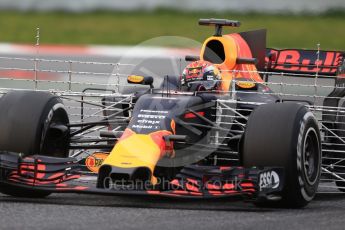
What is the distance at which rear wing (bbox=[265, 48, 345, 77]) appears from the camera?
11.7 m

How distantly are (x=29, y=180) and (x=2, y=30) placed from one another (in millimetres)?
18249

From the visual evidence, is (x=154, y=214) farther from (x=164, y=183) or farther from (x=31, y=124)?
(x=31, y=124)

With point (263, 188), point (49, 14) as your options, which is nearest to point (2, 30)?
point (49, 14)

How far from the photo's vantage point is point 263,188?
8227mm

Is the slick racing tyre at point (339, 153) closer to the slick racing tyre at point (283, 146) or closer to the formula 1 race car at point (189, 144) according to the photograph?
the formula 1 race car at point (189, 144)

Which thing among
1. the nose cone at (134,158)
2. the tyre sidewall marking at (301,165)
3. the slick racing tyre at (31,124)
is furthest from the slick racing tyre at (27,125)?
the tyre sidewall marking at (301,165)

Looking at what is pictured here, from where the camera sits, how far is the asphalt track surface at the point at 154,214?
7.35 metres

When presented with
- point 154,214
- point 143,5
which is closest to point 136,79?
point 154,214

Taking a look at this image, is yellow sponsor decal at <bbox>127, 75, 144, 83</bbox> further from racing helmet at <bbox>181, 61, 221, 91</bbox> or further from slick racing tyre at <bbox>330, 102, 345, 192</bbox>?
slick racing tyre at <bbox>330, 102, 345, 192</bbox>

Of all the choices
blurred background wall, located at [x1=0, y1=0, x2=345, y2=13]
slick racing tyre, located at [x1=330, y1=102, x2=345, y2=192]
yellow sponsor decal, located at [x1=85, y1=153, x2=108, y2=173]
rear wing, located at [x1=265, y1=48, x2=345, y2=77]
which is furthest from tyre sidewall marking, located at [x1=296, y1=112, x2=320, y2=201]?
blurred background wall, located at [x1=0, y1=0, x2=345, y2=13]

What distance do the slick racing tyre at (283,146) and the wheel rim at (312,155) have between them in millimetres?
136

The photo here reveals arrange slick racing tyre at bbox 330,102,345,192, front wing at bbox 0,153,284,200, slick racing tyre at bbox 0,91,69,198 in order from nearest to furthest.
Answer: front wing at bbox 0,153,284,200 < slick racing tyre at bbox 0,91,69,198 < slick racing tyre at bbox 330,102,345,192

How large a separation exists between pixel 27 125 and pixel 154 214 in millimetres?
1755

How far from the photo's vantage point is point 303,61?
1191 centimetres
